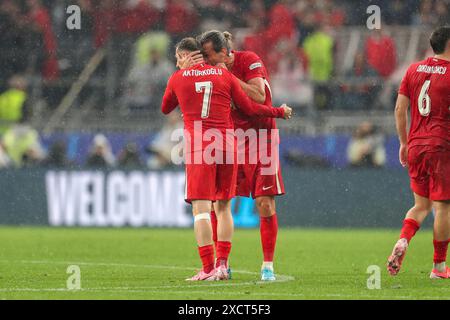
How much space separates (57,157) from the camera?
1894cm

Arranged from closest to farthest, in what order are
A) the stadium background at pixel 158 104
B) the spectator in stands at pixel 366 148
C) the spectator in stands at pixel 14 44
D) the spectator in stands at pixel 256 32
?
the stadium background at pixel 158 104 < the spectator in stands at pixel 366 148 < the spectator in stands at pixel 256 32 < the spectator in stands at pixel 14 44

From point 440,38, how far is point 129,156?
31.2 feet

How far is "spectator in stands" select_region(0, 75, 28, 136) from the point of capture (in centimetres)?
2028

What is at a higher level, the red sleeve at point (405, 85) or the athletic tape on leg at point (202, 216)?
the red sleeve at point (405, 85)

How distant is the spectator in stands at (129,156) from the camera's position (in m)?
18.8

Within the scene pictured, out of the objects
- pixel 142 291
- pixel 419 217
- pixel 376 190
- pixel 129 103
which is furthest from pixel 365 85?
pixel 142 291

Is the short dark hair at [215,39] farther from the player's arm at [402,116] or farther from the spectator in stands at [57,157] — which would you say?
the spectator in stands at [57,157]

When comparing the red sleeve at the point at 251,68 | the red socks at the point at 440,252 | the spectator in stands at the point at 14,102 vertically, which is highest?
the red sleeve at the point at 251,68

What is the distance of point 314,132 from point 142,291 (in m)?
10.6

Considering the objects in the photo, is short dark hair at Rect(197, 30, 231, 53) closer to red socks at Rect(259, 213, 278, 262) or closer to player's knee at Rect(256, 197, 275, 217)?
player's knee at Rect(256, 197, 275, 217)

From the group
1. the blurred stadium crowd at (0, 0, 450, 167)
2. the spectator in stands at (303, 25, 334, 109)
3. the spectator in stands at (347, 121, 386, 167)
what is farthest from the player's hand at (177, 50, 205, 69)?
the spectator in stands at (303, 25, 334, 109)

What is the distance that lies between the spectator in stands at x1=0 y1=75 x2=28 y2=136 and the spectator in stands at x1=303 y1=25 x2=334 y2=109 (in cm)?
485

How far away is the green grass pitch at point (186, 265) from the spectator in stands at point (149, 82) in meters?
2.92

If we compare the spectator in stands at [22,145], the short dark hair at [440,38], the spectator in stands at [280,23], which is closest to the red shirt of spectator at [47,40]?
the spectator in stands at [22,145]
